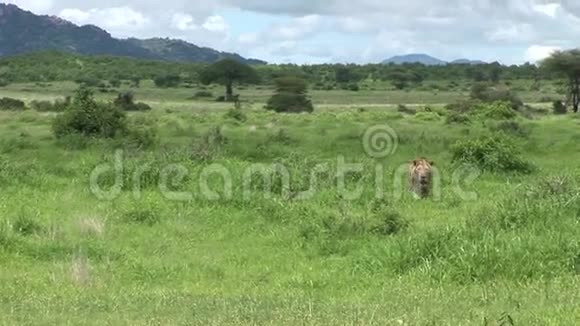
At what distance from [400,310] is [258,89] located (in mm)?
56095

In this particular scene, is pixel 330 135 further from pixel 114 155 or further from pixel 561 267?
pixel 561 267

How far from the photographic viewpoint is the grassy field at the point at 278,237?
7129 millimetres

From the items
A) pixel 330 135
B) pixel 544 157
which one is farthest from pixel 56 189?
pixel 544 157

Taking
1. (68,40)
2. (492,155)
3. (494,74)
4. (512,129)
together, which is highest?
(68,40)

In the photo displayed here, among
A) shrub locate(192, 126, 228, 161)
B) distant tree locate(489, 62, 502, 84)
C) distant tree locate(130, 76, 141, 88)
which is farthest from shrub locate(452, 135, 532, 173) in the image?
distant tree locate(489, 62, 502, 84)

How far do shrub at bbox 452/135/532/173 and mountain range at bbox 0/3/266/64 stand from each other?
497ft

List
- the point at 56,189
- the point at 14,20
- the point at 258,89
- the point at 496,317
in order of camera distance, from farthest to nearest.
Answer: the point at 14,20, the point at 258,89, the point at 56,189, the point at 496,317

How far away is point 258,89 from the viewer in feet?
205

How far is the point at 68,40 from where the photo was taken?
580 feet

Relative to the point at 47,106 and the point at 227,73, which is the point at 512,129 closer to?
the point at 47,106

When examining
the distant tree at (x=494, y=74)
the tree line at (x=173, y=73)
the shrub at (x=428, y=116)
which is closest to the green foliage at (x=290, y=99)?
the tree line at (x=173, y=73)

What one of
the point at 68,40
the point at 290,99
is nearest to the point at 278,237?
the point at 290,99

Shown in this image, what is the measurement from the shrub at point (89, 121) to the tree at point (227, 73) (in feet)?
89.9

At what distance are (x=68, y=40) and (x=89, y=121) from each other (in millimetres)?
161844
